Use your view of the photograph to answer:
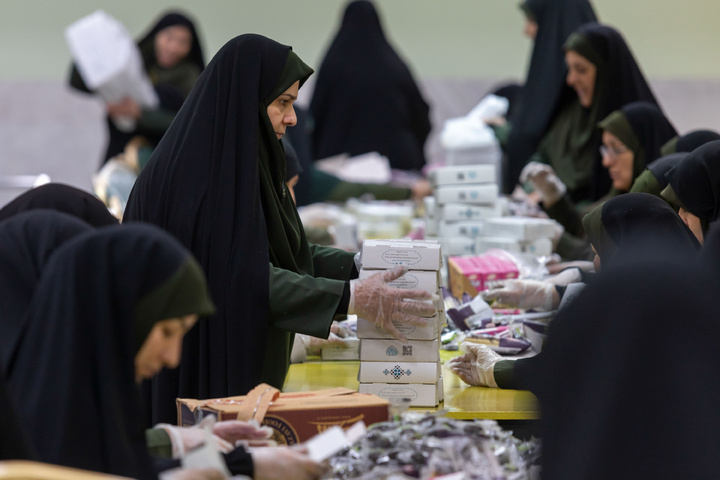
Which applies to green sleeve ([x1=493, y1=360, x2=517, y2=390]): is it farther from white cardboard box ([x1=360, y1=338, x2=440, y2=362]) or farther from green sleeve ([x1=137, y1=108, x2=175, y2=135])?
green sleeve ([x1=137, y1=108, x2=175, y2=135])

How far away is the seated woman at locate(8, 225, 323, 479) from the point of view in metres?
1.60

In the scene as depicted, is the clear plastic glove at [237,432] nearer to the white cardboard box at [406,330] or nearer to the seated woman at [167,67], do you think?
the white cardboard box at [406,330]

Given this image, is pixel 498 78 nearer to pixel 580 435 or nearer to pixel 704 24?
pixel 704 24

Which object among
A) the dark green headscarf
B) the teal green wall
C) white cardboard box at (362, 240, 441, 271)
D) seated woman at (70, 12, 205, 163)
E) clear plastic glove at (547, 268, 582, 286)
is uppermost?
the teal green wall

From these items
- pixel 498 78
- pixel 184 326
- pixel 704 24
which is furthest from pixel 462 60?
pixel 184 326

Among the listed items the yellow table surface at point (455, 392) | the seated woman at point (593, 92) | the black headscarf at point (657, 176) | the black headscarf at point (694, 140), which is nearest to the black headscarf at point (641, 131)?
the black headscarf at point (694, 140)

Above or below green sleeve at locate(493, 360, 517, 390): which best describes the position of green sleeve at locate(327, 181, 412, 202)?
above

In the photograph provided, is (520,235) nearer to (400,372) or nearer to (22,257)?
(400,372)

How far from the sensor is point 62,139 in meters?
9.71

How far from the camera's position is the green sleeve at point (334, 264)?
3.11 m

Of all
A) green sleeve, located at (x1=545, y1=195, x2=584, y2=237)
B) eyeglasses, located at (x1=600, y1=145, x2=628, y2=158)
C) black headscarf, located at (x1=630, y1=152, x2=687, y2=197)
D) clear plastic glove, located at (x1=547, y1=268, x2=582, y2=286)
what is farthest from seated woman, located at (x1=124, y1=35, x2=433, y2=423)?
green sleeve, located at (x1=545, y1=195, x2=584, y2=237)

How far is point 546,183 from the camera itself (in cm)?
491

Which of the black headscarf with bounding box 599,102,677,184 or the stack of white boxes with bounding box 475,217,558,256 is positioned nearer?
the stack of white boxes with bounding box 475,217,558,256

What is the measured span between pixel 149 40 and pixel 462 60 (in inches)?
144
